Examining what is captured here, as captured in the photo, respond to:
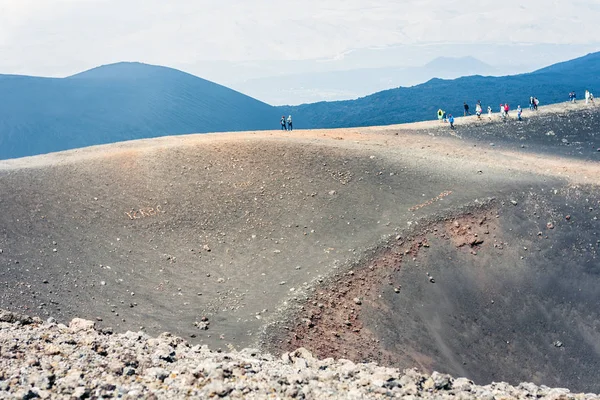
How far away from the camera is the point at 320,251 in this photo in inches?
852

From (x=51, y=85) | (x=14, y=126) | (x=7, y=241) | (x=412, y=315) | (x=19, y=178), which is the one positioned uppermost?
(x=51, y=85)

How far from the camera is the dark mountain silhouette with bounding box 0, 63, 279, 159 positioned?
89625 mm

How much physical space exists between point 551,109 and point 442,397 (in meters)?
37.9

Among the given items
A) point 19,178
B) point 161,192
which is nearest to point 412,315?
point 161,192

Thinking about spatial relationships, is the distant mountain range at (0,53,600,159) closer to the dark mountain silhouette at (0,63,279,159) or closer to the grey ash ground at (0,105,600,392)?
the dark mountain silhouette at (0,63,279,159)

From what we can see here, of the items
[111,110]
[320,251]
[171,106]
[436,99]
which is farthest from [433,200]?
[171,106]

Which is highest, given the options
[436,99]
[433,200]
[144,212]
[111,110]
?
[111,110]

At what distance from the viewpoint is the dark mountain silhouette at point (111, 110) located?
8962 cm

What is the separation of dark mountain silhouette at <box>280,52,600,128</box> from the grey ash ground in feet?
213

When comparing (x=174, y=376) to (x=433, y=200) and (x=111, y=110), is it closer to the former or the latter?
(x=433, y=200)

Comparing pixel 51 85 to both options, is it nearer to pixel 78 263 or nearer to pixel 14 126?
pixel 14 126

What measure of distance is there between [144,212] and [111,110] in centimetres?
8298

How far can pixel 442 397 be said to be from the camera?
9.62 metres

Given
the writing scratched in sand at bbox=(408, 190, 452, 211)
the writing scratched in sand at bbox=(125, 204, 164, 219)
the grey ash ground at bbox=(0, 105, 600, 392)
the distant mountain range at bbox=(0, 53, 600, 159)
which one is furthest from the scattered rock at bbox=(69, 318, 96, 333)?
the distant mountain range at bbox=(0, 53, 600, 159)
